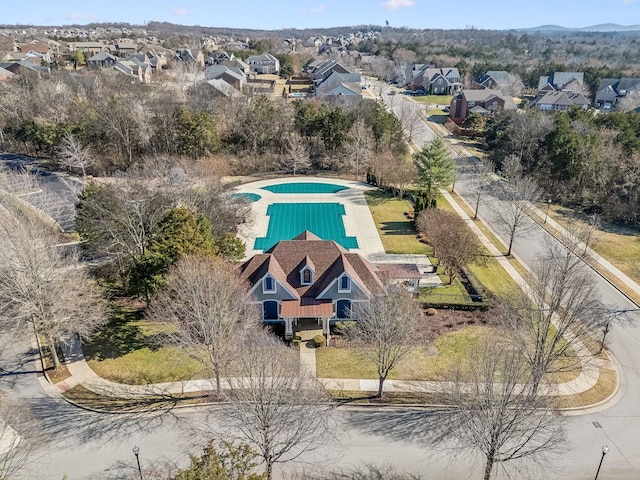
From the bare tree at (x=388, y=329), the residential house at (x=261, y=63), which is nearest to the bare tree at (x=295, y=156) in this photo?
the bare tree at (x=388, y=329)

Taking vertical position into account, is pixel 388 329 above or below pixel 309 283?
above

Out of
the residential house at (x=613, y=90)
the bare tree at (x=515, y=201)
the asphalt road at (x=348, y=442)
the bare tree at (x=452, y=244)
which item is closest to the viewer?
the asphalt road at (x=348, y=442)

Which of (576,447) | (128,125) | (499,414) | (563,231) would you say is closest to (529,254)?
(563,231)

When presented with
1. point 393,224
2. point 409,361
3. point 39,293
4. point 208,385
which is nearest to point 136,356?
point 208,385

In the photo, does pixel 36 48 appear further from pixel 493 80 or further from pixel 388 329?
pixel 388 329

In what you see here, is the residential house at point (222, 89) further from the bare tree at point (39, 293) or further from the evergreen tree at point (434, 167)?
the bare tree at point (39, 293)

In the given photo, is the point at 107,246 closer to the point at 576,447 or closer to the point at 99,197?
the point at 99,197
